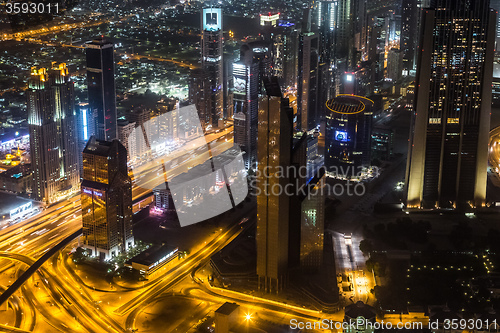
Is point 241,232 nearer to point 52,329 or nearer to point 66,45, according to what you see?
point 52,329

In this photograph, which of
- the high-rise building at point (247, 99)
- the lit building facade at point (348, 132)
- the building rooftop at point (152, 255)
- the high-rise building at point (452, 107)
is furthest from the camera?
the high-rise building at point (247, 99)

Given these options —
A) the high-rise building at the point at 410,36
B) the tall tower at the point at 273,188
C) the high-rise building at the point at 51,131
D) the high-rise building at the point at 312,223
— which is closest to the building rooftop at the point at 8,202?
the high-rise building at the point at 51,131

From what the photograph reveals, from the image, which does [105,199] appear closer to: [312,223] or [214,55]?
[312,223]

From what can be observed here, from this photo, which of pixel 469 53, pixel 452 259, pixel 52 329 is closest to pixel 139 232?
pixel 52 329

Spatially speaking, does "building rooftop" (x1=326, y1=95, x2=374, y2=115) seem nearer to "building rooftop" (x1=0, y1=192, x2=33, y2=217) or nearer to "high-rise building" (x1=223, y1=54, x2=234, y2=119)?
"high-rise building" (x1=223, y1=54, x2=234, y2=119)

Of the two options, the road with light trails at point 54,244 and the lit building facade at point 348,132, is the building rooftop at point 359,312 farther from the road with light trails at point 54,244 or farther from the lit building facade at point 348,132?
the lit building facade at point 348,132

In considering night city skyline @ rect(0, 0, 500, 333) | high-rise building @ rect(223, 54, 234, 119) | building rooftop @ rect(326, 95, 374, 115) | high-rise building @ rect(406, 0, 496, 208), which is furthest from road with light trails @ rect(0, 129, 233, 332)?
high-rise building @ rect(406, 0, 496, 208)

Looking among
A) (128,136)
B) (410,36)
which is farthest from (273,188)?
(410,36)
